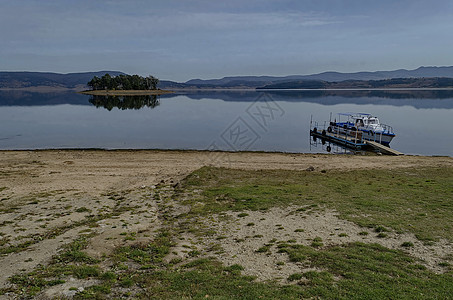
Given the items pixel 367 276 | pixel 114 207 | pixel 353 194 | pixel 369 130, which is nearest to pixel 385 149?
pixel 369 130

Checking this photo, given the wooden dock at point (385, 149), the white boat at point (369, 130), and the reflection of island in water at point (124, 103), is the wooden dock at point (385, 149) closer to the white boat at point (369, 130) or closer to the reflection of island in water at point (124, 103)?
the white boat at point (369, 130)

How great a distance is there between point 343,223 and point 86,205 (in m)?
Result: 14.4

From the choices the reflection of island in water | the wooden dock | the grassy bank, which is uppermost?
the reflection of island in water

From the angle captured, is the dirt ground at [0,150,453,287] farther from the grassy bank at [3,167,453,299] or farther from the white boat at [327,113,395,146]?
the white boat at [327,113,395,146]

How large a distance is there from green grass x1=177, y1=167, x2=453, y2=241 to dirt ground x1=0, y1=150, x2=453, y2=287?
147cm

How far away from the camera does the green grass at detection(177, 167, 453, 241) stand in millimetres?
15148

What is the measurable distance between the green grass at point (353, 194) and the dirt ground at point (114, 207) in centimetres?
147

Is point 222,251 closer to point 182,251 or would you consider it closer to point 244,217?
point 182,251

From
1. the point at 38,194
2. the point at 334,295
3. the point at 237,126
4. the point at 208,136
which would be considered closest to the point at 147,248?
A: the point at 334,295

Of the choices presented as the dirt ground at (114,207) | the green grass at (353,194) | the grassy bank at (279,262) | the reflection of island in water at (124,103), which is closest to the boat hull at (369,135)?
the dirt ground at (114,207)

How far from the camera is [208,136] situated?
58469mm

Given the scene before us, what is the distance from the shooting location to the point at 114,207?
19016mm

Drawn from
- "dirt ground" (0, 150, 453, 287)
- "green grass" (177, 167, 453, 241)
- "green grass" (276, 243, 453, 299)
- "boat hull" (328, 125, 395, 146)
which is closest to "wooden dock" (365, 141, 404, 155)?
"boat hull" (328, 125, 395, 146)

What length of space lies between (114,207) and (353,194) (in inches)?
572
